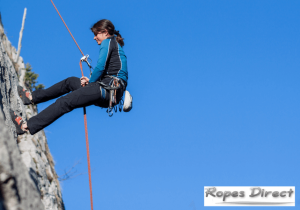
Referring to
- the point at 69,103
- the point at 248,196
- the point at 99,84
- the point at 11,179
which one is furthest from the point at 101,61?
the point at 248,196

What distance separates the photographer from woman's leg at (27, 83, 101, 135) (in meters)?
6.25

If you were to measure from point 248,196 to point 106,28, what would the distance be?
14299 mm

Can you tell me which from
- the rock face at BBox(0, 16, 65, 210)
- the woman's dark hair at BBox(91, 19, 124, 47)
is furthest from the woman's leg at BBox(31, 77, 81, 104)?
the woman's dark hair at BBox(91, 19, 124, 47)

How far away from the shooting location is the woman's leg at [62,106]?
625 centimetres

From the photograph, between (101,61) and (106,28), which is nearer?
(101,61)

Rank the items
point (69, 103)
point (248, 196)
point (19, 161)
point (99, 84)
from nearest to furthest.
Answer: point (19, 161) → point (69, 103) → point (99, 84) → point (248, 196)

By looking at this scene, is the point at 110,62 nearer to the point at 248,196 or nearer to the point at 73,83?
the point at 73,83

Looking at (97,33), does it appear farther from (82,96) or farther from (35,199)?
(35,199)

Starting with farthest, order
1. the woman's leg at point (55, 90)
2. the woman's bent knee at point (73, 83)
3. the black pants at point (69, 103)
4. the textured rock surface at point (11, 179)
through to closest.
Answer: the woman's leg at point (55, 90) → the woman's bent knee at point (73, 83) → the black pants at point (69, 103) → the textured rock surface at point (11, 179)

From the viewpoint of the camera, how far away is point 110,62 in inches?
256

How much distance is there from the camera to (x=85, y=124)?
Answer: 6.96 meters

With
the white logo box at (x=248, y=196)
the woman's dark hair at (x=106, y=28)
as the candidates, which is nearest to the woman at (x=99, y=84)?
the woman's dark hair at (x=106, y=28)

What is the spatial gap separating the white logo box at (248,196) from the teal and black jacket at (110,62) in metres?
12.2

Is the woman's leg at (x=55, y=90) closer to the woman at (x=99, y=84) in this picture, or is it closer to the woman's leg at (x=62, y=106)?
the woman at (x=99, y=84)
